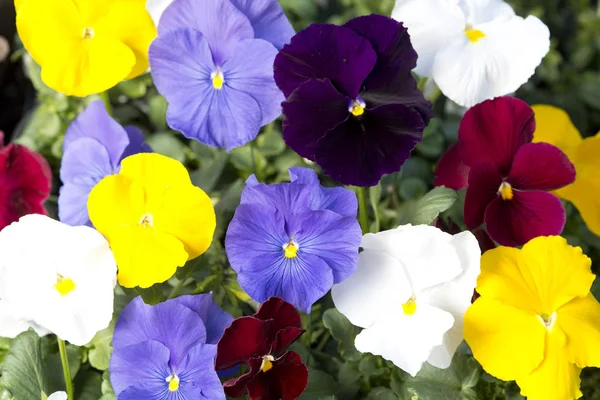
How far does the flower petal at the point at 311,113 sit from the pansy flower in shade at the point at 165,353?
18 centimetres

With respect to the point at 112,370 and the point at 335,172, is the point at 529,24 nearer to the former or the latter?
the point at 335,172

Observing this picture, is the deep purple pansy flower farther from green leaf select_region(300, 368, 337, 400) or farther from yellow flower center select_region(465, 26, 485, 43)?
green leaf select_region(300, 368, 337, 400)

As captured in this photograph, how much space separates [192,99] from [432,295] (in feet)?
1.09

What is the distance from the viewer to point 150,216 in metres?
0.75

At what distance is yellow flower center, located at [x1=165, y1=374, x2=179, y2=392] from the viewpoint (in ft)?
2.45

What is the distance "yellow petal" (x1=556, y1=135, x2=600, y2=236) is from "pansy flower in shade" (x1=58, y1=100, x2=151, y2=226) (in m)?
0.55

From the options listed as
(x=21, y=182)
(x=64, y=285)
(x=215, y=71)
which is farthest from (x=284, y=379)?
(x=21, y=182)

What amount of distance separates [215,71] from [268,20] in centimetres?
8

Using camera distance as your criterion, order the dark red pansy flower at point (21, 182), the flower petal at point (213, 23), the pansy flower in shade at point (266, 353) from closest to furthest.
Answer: the pansy flower in shade at point (266, 353) < the flower petal at point (213, 23) < the dark red pansy flower at point (21, 182)


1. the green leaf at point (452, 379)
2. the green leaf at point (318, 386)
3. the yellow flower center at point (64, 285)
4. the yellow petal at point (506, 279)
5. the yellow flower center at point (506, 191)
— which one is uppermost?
the yellow flower center at point (64, 285)

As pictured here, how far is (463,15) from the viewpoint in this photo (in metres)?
0.85

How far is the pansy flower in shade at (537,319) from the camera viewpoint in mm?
730

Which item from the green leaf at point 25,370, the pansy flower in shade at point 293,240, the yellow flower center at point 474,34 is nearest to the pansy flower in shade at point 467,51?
the yellow flower center at point 474,34

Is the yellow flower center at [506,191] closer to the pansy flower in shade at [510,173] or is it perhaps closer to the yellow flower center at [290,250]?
the pansy flower in shade at [510,173]
